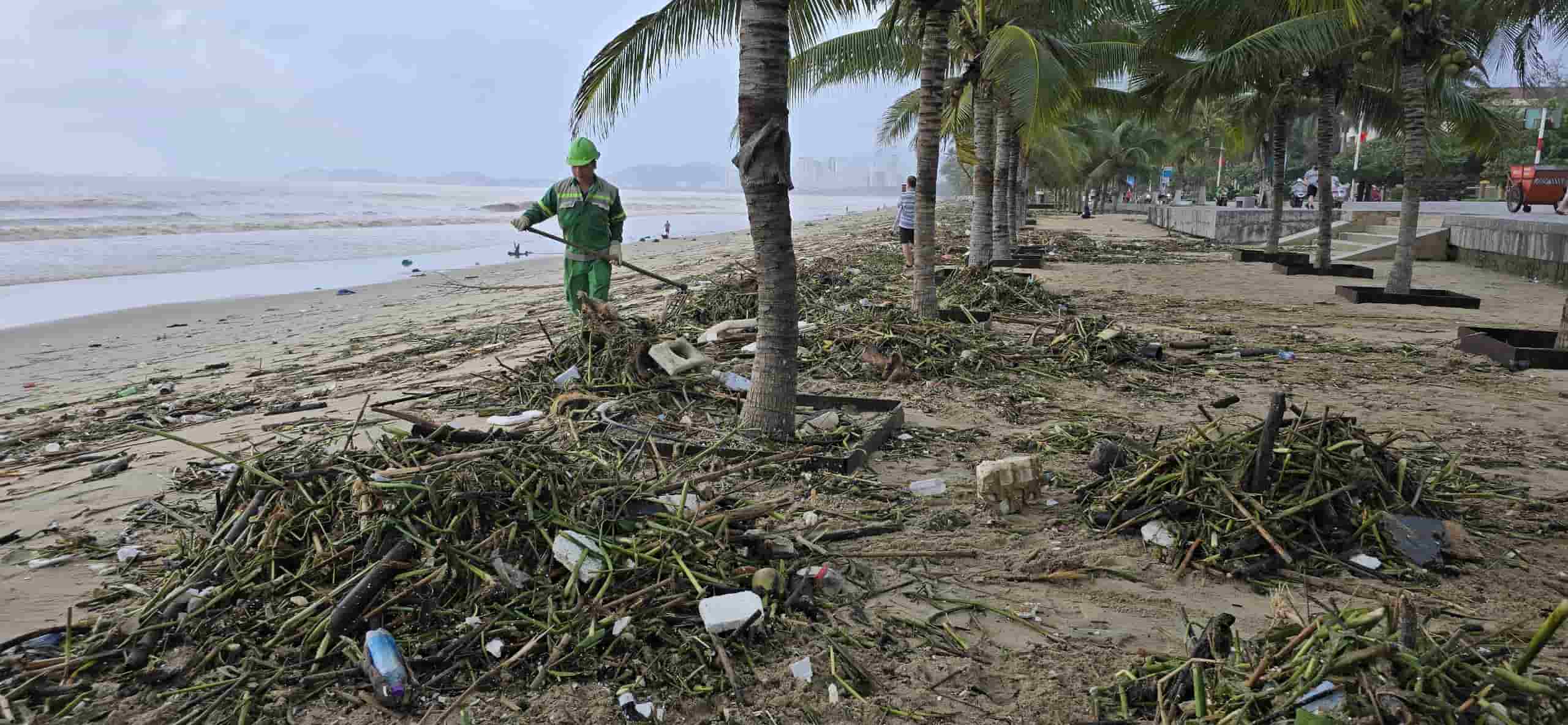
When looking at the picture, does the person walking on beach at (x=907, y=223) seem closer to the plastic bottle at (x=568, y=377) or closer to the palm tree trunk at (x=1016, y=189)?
the palm tree trunk at (x=1016, y=189)

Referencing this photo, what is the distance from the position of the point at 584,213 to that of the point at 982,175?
27.1 feet

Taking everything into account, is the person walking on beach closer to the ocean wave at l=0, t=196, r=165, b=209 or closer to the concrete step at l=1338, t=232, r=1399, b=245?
the concrete step at l=1338, t=232, r=1399, b=245

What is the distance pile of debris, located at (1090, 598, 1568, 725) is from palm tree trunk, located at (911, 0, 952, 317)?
6.42 m

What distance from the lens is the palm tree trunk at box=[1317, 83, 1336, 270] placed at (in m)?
15.7

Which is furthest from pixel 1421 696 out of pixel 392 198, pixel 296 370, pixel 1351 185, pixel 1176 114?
pixel 392 198

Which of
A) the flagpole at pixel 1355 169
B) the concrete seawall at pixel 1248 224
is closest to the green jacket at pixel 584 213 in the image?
the concrete seawall at pixel 1248 224

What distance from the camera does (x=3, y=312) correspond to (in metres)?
12.8

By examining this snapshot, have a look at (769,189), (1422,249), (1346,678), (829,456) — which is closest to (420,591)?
(829,456)

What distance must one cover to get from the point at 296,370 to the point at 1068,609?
23.9 feet

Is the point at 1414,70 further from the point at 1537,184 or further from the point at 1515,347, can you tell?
the point at 1537,184

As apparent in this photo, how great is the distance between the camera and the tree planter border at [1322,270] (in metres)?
15.5

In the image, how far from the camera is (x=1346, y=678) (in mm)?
2260

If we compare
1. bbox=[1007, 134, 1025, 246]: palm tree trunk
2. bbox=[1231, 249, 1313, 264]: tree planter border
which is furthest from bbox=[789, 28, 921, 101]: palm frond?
bbox=[1231, 249, 1313, 264]: tree planter border

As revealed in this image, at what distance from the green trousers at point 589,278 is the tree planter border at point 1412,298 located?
9.66 m
